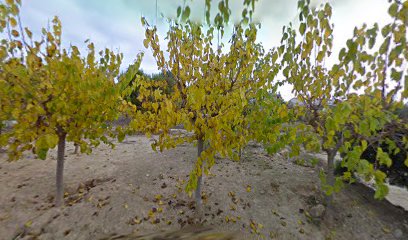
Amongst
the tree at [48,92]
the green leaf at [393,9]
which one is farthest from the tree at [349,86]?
the tree at [48,92]

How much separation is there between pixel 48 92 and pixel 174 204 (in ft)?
8.60

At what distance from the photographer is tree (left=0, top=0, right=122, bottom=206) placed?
270 cm

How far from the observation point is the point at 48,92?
2.83 m

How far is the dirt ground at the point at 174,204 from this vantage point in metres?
3.28

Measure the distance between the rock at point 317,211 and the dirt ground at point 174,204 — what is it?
26mm

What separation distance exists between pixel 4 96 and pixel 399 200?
7861mm

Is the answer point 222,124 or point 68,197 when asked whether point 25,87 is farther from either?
point 222,124

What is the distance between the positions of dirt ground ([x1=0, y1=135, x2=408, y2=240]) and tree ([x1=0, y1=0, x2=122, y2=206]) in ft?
3.93

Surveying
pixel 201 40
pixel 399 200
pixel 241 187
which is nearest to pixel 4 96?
pixel 201 40

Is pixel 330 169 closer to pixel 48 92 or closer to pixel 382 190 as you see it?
pixel 382 190

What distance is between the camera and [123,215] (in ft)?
11.4

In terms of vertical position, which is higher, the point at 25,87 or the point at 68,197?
the point at 25,87

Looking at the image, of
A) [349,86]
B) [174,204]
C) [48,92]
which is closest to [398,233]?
[349,86]

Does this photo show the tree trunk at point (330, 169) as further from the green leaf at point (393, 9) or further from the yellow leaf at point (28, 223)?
the yellow leaf at point (28, 223)
